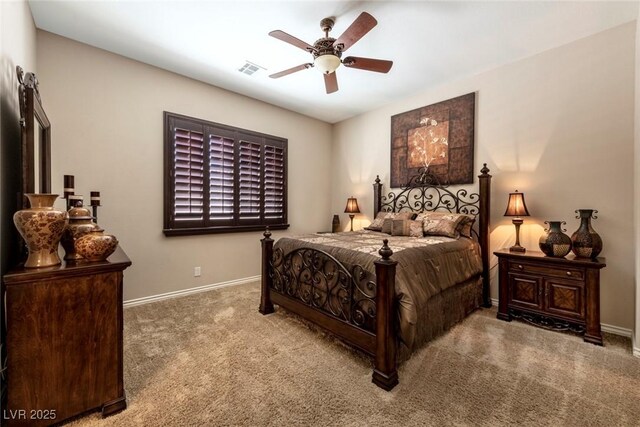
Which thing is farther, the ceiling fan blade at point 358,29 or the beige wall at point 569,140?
the beige wall at point 569,140

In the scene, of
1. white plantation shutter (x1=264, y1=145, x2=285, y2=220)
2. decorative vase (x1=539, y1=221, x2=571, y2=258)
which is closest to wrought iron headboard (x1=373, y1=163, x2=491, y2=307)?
decorative vase (x1=539, y1=221, x2=571, y2=258)

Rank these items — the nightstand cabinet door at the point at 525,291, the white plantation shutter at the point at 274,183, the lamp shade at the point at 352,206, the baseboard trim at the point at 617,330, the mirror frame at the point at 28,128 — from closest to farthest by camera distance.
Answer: the mirror frame at the point at 28,128 < the baseboard trim at the point at 617,330 < the nightstand cabinet door at the point at 525,291 < the white plantation shutter at the point at 274,183 < the lamp shade at the point at 352,206

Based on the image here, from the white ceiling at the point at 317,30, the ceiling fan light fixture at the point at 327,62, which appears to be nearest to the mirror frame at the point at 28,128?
the white ceiling at the point at 317,30

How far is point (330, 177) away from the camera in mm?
5504

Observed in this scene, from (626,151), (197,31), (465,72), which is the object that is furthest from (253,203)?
(626,151)

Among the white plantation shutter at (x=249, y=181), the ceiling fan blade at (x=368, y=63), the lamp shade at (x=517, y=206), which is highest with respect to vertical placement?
the ceiling fan blade at (x=368, y=63)

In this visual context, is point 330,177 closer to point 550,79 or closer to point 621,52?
point 550,79

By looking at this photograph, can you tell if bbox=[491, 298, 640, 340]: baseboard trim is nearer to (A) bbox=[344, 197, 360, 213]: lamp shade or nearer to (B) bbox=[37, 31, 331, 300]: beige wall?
(A) bbox=[344, 197, 360, 213]: lamp shade

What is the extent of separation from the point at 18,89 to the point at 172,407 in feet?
7.96

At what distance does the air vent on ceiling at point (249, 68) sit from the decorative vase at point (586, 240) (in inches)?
150

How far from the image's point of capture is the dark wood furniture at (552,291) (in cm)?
235

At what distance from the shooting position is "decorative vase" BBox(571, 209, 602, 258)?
8.00 ft

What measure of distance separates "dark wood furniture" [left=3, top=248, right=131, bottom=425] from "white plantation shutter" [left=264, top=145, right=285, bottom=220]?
2934 millimetres

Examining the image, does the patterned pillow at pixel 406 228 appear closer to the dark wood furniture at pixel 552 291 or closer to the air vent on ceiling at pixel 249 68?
the dark wood furniture at pixel 552 291
